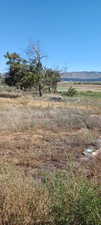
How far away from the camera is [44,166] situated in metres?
7.99

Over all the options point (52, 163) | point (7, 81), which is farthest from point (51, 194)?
point (7, 81)

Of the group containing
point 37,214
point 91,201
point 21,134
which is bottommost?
point 21,134

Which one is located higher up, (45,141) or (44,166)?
(44,166)

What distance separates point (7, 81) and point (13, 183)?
39.6 meters

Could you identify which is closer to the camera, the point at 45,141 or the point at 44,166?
the point at 44,166

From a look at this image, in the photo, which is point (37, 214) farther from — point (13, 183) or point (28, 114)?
point (28, 114)

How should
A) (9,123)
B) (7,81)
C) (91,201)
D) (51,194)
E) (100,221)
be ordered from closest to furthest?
(100,221) < (91,201) < (51,194) < (9,123) < (7,81)

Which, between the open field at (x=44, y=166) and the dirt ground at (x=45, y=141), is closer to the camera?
the open field at (x=44, y=166)

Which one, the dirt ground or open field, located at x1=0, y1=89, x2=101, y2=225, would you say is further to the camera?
the dirt ground

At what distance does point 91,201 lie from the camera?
3291 mm

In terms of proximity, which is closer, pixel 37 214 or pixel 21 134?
pixel 37 214

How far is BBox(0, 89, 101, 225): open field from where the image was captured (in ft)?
11.5

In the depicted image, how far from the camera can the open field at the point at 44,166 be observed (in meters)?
3.50

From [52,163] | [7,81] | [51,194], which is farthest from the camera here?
[7,81]
